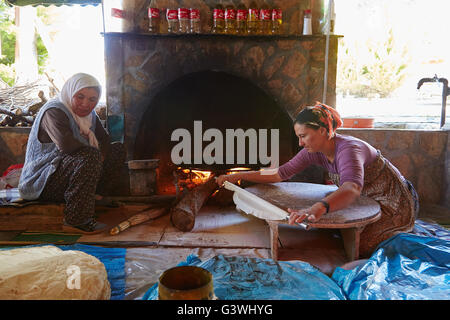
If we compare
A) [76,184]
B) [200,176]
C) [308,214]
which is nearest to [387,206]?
[308,214]

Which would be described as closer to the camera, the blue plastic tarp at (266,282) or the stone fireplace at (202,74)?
the blue plastic tarp at (266,282)

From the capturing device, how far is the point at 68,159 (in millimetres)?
2725

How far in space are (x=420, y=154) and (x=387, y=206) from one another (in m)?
1.57

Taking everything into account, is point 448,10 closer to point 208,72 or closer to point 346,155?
point 208,72

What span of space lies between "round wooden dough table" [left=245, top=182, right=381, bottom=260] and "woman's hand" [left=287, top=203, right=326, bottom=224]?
0.03 meters

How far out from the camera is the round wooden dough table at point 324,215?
1.93 metres

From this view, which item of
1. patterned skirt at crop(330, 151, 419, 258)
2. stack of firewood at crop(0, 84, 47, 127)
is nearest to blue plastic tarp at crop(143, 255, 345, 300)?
patterned skirt at crop(330, 151, 419, 258)

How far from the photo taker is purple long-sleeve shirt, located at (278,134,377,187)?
206cm

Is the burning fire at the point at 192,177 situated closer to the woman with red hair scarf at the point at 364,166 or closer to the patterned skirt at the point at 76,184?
the patterned skirt at the point at 76,184

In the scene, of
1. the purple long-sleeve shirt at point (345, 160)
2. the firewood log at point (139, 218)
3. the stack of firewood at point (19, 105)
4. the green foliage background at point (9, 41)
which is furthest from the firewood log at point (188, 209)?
the green foliage background at point (9, 41)

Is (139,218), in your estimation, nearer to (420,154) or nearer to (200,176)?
(200,176)

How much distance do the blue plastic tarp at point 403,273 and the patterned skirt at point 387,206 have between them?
19 centimetres

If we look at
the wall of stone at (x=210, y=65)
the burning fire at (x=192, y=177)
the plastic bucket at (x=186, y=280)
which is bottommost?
the burning fire at (x=192, y=177)

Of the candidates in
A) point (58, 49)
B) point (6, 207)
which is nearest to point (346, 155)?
point (6, 207)
